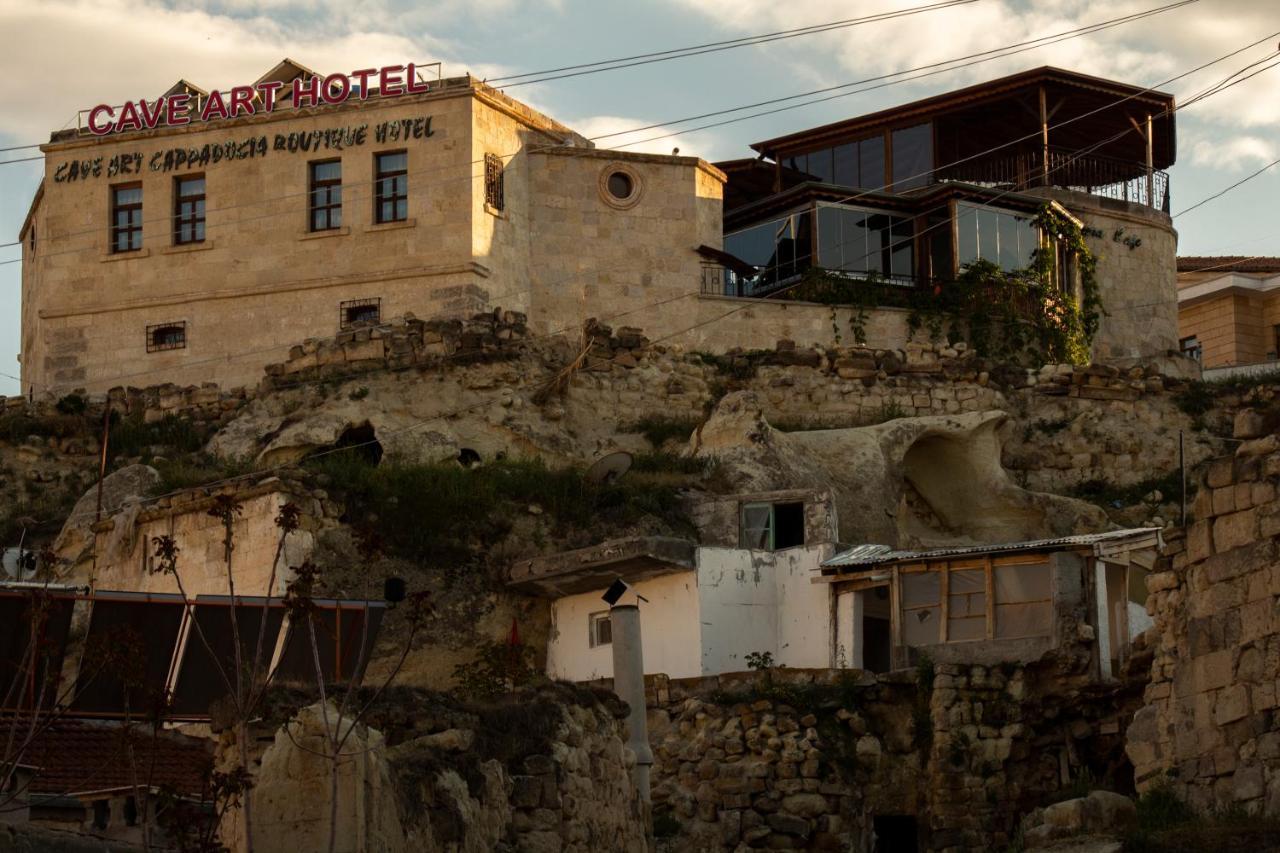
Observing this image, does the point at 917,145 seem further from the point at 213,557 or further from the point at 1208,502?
the point at 1208,502

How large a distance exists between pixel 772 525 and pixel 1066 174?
55.6ft

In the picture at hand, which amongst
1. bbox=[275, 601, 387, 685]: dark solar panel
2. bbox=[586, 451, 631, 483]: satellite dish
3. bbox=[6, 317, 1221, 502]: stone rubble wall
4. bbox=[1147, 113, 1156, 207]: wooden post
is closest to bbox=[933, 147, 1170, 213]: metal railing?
bbox=[1147, 113, 1156, 207]: wooden post

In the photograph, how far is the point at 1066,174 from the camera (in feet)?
139

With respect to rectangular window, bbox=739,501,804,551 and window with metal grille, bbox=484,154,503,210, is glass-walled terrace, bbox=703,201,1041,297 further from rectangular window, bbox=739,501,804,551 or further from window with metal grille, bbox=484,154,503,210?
rectangular window, bbox=739,501,804,551

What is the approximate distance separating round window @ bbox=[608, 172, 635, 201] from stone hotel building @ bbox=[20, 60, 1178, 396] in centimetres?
4

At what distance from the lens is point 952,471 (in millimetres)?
32312

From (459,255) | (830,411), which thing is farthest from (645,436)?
(459,255)

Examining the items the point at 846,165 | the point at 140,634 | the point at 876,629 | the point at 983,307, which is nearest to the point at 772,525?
the point at 876,629

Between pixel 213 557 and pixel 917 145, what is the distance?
18547 mm

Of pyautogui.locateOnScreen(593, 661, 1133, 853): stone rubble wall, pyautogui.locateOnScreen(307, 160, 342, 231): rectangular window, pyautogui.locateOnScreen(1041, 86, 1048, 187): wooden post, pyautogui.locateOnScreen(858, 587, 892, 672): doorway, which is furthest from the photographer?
pyautogui.locateOnScreen(1041, 86, 1048, 187): wooden post

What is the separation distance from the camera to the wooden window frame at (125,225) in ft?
128

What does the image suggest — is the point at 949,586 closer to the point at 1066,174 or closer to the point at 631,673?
the point at 631,673

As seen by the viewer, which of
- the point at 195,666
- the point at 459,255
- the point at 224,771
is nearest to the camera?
the point at 224,771

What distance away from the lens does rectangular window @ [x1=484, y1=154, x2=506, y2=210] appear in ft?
122
